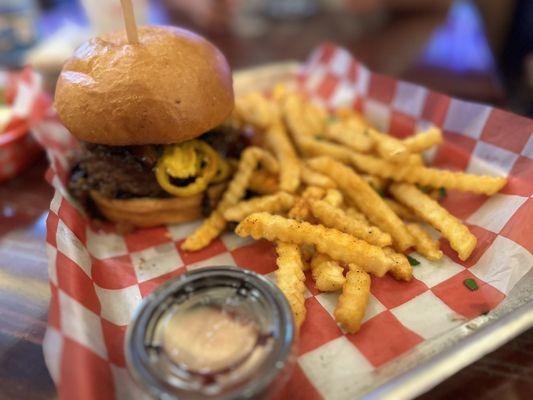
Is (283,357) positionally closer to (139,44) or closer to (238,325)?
(238,325)

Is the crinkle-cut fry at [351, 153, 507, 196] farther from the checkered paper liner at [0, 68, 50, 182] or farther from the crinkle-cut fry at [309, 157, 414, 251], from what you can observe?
the checkered paper liner at [0, 68, 50, 182]

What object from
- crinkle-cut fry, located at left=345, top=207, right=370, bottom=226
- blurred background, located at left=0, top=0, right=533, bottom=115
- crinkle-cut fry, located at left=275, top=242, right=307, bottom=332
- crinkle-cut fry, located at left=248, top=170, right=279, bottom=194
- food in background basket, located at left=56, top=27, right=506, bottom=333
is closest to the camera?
crinkle-cut fry, located at left=275, top=242, right=307, bottom=332

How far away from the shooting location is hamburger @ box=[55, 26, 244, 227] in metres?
1.61

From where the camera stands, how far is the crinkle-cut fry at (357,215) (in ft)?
5.62

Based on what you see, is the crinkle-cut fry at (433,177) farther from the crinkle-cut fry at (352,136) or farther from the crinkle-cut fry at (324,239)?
the crinkle-cut fry at (324,239)

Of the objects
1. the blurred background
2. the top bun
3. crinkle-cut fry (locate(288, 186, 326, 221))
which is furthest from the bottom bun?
the blurred background

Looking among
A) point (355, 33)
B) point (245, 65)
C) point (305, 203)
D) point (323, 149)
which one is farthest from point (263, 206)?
point (355, 33)

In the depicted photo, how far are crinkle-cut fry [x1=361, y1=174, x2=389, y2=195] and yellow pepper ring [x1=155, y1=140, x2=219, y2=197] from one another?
703 mm

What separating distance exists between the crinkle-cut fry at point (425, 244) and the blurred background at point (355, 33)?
1507mm

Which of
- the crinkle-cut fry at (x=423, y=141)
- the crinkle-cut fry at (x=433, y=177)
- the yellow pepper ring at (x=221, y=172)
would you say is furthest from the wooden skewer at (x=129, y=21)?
the crinkle-cut fry at (x=423, y=141)

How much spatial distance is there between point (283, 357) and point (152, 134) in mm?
1025

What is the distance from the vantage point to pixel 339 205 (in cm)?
175

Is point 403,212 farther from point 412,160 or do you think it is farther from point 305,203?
point 305,203

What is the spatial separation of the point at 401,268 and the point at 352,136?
729 mm
